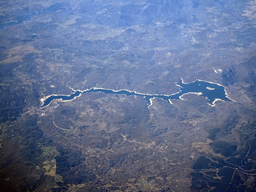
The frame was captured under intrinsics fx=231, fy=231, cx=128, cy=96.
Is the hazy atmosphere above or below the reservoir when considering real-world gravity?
above

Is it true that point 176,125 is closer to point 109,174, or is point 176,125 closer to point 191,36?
point 109,174

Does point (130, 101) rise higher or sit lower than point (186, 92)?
higher

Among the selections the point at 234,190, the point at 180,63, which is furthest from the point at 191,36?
the point at 234,190

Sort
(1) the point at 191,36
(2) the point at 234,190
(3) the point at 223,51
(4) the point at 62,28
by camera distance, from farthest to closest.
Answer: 1. (4) the point at 62,28
2. (1) the point at 191,36
3. (3) the point at 223,51
4. (2) the point at 234,190

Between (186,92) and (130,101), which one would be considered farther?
(186,92)

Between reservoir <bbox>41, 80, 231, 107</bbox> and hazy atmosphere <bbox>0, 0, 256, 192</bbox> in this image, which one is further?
reservoir <bbox>41, 80, 231, 107</bbox>
